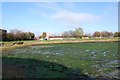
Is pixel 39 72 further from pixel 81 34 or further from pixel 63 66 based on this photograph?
pixel 81 34

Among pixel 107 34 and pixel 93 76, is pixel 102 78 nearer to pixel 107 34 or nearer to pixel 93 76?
pixel 93 76

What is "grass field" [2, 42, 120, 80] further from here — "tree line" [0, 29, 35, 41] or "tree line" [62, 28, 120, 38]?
"tree line" [62, 28, 120, 38]

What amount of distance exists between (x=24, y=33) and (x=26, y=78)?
91688 mm

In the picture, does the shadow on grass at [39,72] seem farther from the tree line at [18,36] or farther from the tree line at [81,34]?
the tree line at [81,34]

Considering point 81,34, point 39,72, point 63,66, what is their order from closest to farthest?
point 39,72 < point 63,66 < point 81,34

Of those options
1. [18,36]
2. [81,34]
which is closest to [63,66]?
[18,36]

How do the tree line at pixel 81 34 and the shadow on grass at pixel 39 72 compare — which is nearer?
the shadow on grass at pixel 39 72

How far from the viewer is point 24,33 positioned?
103500mm

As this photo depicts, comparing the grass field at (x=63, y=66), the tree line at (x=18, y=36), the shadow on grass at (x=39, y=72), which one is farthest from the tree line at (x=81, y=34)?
the shadow on grass at (x=39, y=72)

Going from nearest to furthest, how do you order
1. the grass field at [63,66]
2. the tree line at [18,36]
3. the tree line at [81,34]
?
the grass field at [63,66] < the tree line at [18,36] < the tree line at [81,34]

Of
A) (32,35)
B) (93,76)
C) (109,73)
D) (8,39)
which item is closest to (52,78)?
(93,76)

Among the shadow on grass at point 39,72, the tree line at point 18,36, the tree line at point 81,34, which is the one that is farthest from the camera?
the tree line at point 81,34

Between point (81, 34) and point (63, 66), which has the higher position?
point (81, 34)

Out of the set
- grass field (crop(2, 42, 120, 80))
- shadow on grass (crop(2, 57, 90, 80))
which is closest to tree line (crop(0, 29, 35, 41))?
grass field (crop(2, 42, 120, 80))
